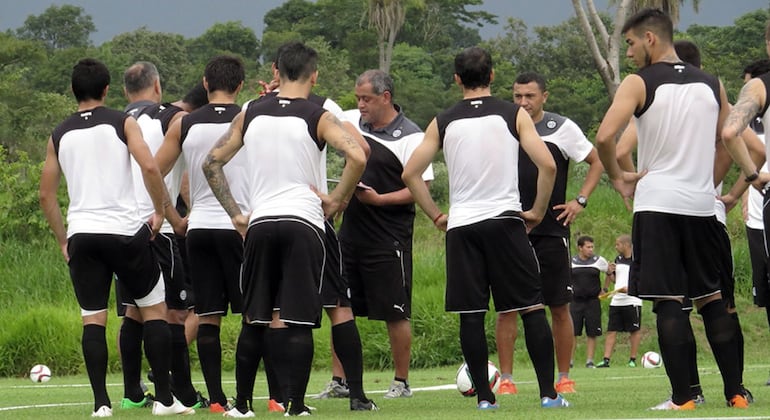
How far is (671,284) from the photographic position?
29.1 ft

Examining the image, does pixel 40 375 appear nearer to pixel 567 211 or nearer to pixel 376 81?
pixel 376 81

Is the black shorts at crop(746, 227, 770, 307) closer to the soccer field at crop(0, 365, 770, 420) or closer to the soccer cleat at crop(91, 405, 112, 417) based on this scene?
the soccer field at crop(0, 365, 770, 420)

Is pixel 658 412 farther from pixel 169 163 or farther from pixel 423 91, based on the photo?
pixel 423 91

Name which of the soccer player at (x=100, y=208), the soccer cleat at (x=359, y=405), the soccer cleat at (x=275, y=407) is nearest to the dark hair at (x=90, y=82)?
the soccer player at (x=100, y=208)

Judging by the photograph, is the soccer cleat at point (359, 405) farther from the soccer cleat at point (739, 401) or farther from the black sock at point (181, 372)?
the soccer cleat at point (739, 401)

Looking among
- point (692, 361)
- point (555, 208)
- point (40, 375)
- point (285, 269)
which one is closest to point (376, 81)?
point (555, 208)

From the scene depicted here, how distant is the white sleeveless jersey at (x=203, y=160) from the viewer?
10078 mm

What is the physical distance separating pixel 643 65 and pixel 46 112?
162 ft

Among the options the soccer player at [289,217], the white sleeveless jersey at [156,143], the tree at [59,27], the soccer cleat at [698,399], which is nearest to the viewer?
→ the soccer player at [289,217]

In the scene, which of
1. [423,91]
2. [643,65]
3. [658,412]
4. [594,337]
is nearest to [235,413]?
[658,412]

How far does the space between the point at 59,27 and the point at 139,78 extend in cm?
13483

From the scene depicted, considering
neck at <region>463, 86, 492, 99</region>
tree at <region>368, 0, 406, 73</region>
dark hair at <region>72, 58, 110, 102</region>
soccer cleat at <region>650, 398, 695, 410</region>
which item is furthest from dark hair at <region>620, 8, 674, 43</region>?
tree at <region>368, 0, 406, 73</region>

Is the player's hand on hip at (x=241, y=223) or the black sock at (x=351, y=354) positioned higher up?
the player's hand on hip at (x=241, y=223)

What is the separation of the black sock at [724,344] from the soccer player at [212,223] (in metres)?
3.17
